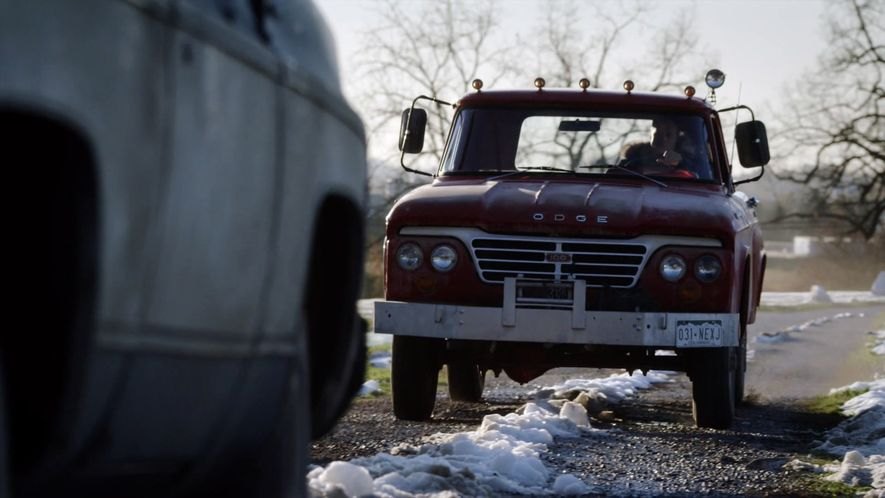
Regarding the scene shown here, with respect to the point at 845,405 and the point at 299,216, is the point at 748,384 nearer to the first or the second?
the point at 845,405

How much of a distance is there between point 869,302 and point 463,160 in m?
37.5

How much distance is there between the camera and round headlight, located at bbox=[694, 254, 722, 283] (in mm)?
9836

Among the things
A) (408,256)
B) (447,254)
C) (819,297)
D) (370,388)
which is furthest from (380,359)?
(819,297)

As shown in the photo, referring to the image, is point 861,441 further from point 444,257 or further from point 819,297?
point 819,297

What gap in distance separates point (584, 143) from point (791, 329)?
15.6 m

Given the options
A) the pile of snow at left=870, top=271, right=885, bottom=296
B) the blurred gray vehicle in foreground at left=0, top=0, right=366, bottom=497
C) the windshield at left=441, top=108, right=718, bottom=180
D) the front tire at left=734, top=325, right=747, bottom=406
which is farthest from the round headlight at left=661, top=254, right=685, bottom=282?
the pile of snow at left=870, top=271, right=885, bottom=296

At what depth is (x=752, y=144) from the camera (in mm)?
11273

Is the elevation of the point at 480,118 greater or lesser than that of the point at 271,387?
greater

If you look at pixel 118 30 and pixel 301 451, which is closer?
pixel 118 30

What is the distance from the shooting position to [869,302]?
46.9 meters

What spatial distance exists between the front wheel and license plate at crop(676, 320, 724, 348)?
20 centimetres

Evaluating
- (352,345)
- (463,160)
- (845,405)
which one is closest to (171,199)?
(352,345)

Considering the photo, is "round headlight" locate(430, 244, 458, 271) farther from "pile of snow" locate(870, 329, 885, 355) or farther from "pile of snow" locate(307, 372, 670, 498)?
"pile of snow" locate(870, 329, 885, 355)

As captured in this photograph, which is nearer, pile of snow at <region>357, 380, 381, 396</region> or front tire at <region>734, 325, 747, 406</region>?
front tire at <region>734, 325, 747, 406</region>
